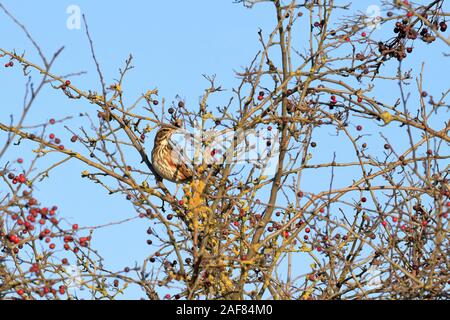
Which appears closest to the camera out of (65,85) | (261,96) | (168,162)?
(261,96)

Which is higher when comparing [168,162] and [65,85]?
[65,85]

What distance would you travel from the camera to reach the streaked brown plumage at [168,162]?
804 cm

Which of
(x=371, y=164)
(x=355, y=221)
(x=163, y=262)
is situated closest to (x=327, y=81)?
(x=371, y=164)

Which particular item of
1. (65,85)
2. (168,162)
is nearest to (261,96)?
→ (168,162)

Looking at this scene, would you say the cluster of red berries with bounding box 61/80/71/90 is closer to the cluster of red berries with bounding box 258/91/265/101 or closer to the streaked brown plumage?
the streaked brown plumage

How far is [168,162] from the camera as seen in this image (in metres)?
8.12

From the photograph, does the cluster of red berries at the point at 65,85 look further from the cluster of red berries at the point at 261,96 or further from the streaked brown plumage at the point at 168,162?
the cluster of red berries at the point at 261,96

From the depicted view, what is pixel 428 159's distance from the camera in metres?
6.54

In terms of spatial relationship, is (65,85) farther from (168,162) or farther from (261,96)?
(261,96)

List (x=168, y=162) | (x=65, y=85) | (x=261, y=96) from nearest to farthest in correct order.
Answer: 1. (x=261, y=96)
2. (x=65, y=85)
3. (x=168, y=162)

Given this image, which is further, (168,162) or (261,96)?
(168,162)

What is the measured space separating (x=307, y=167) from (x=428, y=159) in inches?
44.5

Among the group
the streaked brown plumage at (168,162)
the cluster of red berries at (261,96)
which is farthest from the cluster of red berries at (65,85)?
the cluster of red berries at (261,96)
